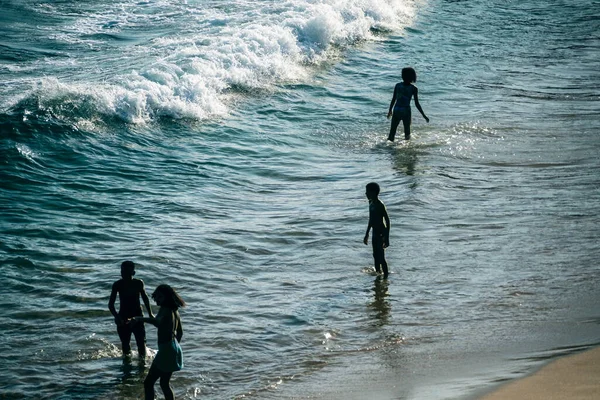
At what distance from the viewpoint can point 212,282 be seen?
1268 cm

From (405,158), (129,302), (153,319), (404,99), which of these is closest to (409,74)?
(404,99)

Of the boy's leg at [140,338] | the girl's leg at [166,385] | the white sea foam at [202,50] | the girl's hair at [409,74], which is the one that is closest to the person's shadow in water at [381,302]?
the boy's leg at [140,338]

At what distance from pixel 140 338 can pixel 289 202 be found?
6119 mm

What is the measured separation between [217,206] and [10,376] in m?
6.25

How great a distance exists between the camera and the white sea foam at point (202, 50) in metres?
20.4

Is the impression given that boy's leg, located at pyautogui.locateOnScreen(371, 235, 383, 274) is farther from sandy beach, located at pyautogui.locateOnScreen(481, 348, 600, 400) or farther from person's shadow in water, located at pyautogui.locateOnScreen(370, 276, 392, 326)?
sandy beach, located at pyautogui.locateOnScreen(481, 348, 600, 400)

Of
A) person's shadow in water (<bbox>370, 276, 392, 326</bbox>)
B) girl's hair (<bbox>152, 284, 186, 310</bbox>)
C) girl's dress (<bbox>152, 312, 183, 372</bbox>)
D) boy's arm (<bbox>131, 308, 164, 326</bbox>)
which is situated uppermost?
girl's hair (<bbox>152, 284, 186, 310</bbox>)

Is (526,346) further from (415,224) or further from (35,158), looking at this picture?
(35,158)

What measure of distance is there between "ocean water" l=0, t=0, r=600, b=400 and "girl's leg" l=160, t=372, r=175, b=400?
60 centimetres

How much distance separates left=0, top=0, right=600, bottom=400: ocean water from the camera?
10.4 meters

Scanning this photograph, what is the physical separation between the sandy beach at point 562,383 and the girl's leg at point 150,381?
2.92 metres

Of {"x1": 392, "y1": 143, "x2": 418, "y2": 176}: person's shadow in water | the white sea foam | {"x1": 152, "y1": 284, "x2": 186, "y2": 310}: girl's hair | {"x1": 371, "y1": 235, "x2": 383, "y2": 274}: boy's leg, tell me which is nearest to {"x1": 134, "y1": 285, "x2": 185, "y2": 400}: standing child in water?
{"x1": 152, "y1": 284, "x2": 186, "y2": 310}: girl's hair

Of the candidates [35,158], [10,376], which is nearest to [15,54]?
[35,158]

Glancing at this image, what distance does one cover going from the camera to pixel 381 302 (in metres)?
11.9
